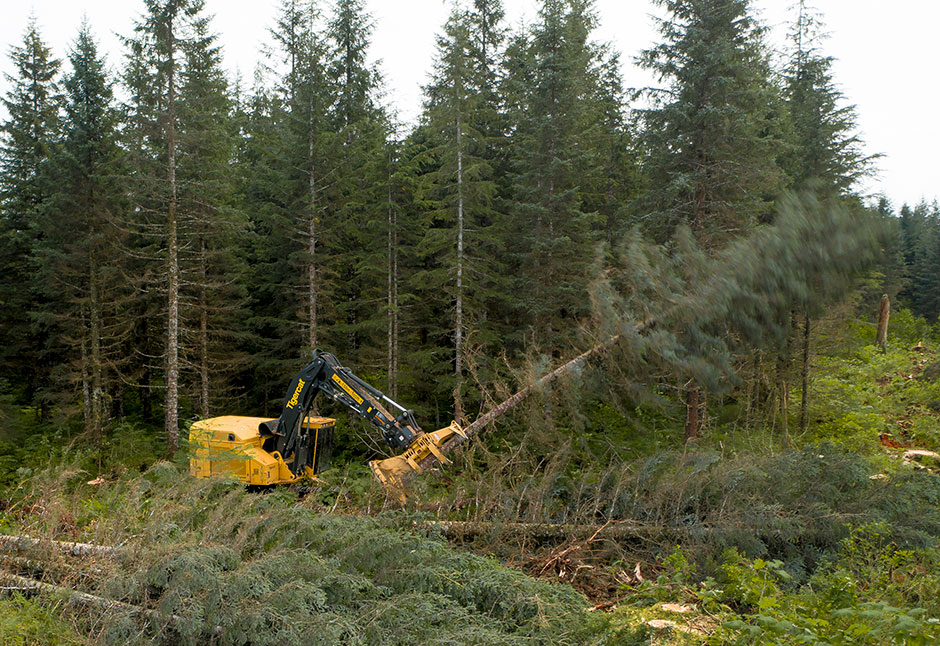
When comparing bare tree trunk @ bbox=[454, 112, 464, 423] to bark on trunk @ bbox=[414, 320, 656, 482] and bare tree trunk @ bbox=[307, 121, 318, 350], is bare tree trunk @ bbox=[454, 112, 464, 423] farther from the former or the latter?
bark on trunk @ bbox=[414, 320, 656, 482]

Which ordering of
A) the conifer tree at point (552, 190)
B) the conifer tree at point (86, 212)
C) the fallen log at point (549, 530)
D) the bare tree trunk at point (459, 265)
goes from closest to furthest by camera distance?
1. the fallen log at point (549, 530)
2. the conifer tree at point (552, 190)
3. the bare tree trunk at point (459, 265)
4. the conifer tree at point (86, 212)

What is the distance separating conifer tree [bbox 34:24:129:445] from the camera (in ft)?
57.3

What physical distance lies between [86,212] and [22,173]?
4885mm

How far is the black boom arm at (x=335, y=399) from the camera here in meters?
10.3

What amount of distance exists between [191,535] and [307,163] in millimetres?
14642

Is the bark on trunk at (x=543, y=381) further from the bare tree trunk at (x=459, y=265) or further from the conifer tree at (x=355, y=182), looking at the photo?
the conifer tree at (x=355, y=182)

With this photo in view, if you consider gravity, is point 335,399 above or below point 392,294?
below

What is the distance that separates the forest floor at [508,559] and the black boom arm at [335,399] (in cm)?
101

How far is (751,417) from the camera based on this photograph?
18.8 meters

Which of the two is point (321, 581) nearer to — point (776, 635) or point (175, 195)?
point (776, 635)

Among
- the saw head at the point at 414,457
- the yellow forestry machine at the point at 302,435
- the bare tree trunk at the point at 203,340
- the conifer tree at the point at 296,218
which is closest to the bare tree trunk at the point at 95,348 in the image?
the bare tree trunk at the point at 203,340

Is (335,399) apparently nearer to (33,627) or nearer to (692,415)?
(33,627)

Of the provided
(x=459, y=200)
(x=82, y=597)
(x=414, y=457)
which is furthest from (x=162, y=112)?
(x=82, y=597)

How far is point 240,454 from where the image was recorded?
10.6 meters
